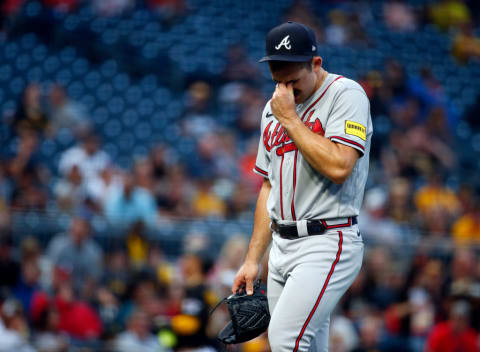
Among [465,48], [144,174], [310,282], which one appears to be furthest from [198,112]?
[310,282]

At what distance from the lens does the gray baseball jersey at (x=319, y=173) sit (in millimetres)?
3020

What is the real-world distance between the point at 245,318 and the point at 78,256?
436cm

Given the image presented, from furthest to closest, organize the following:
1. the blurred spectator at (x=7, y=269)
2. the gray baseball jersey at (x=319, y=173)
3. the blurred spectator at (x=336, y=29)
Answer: the blurred spectator at (x=336, y=29), the blurred spectator at (x=7, y=269), the gray baseball jersey at (x=319, y=173)

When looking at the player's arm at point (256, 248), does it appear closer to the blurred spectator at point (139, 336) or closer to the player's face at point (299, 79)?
the player's face at point (299, 79)

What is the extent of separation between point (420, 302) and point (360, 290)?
58cm

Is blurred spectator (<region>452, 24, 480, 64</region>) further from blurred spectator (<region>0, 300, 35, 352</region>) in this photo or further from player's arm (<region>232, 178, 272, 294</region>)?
player's arm (<region>232, 178, 272, 294</region>)

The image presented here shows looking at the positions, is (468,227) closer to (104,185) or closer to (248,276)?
(104,185)

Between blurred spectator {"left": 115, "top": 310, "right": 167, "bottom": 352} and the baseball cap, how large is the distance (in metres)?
4.02

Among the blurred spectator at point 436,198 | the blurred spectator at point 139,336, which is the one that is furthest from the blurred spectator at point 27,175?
the blurred spectator at point 436,198

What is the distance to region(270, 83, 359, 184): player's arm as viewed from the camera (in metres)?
2.90

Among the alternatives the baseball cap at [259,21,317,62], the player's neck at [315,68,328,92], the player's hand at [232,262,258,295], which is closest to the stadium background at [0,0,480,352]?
the player's hand at [232,262,258,295]

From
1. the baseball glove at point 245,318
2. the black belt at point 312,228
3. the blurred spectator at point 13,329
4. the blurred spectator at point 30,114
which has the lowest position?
the blurred spectator at point 13,329

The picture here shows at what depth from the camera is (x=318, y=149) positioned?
114 inches

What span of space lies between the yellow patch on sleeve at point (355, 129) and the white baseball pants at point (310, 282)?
1.32 ft
